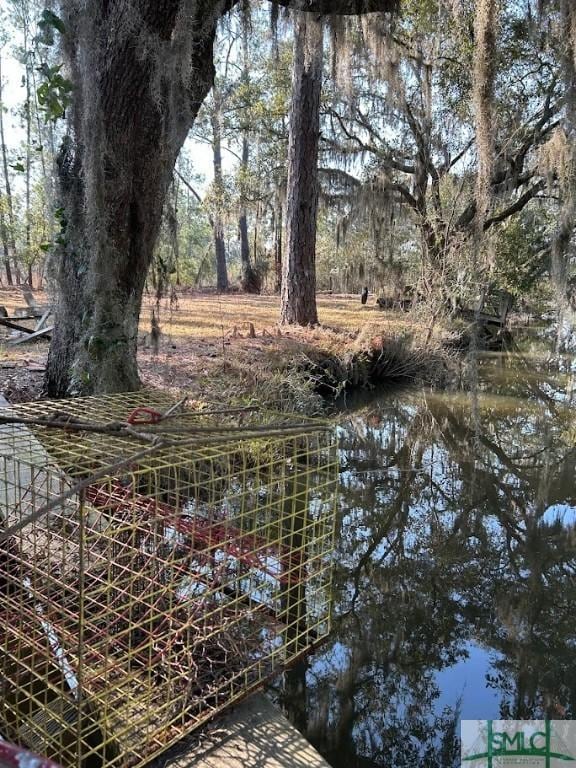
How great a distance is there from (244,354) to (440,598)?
356cm

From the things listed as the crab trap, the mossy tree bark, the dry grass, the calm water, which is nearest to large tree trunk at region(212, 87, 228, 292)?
the dry grass

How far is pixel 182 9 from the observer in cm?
368

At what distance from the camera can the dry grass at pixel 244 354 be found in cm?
503

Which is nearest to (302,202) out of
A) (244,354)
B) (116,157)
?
(244,354)

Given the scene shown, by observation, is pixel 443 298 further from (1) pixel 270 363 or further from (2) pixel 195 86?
(2) pixel 195 86

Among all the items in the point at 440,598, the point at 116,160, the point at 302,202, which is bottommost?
the point at 440,598

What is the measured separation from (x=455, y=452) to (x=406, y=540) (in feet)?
7.32

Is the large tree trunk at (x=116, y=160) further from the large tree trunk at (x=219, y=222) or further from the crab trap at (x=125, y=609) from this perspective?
the large tree trunk at (x=219, y=222)

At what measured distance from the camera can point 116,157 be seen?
379 centimetres

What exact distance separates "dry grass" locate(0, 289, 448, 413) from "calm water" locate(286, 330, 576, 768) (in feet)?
3.14

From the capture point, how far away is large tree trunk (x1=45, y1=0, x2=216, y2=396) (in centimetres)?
366

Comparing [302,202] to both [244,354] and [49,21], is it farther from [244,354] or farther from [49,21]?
[49,21]

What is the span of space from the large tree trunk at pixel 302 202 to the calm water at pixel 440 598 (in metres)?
2.87

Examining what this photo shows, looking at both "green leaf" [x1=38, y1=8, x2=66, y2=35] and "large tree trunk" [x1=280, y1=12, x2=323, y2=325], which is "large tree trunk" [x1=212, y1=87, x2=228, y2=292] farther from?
"green leaf" [x1=38, y1=8, x2=66, y2=35]
